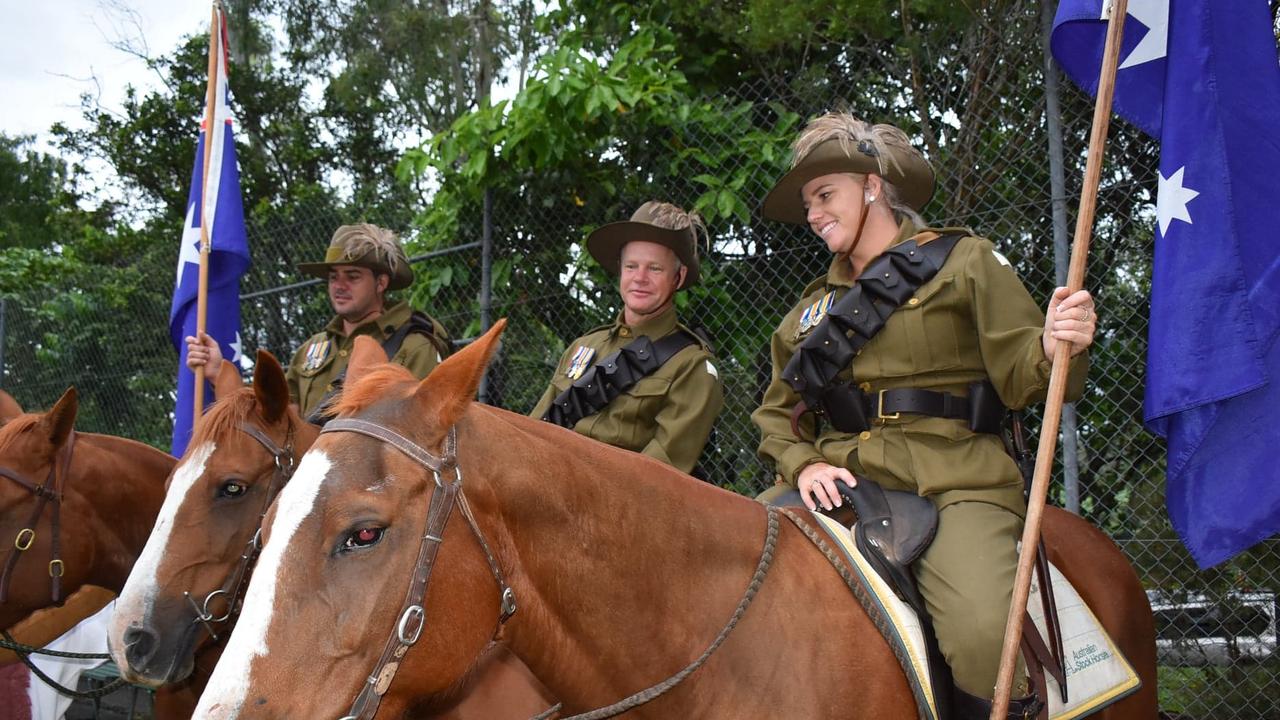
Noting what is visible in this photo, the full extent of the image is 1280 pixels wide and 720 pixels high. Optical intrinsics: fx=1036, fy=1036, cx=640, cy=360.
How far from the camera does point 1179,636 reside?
471 cm

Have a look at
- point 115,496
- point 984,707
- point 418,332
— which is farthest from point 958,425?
point 115,496

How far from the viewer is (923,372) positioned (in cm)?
312

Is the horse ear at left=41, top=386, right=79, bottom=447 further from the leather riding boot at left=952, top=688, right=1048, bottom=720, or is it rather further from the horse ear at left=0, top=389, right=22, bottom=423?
the leather riding boot at left=952, top=688, right=1048, bottom=720

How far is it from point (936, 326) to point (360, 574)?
187 cm

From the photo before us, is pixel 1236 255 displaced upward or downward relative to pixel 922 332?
upward

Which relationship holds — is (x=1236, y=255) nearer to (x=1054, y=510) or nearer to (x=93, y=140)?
(x=1054, y=510)

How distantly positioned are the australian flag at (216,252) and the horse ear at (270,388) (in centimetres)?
257

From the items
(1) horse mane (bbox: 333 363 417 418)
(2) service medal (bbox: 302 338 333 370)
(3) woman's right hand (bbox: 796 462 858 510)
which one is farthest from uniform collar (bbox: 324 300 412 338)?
(1) horse mane (bbox: 333 363 417 418)

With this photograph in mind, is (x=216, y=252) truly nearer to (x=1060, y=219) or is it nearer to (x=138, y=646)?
(x=138, y=646)

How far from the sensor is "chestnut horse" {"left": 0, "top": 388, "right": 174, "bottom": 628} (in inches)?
162

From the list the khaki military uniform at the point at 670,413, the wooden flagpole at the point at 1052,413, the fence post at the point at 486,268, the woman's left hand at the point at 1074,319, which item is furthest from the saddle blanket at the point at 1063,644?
the fence post at the point at 486,268

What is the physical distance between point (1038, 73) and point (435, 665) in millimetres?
4380

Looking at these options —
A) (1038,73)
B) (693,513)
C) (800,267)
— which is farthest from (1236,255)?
(800,267)

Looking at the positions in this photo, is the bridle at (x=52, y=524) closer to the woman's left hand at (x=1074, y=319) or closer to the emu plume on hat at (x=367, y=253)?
the emu plume on hat at (x=367, y=253)
